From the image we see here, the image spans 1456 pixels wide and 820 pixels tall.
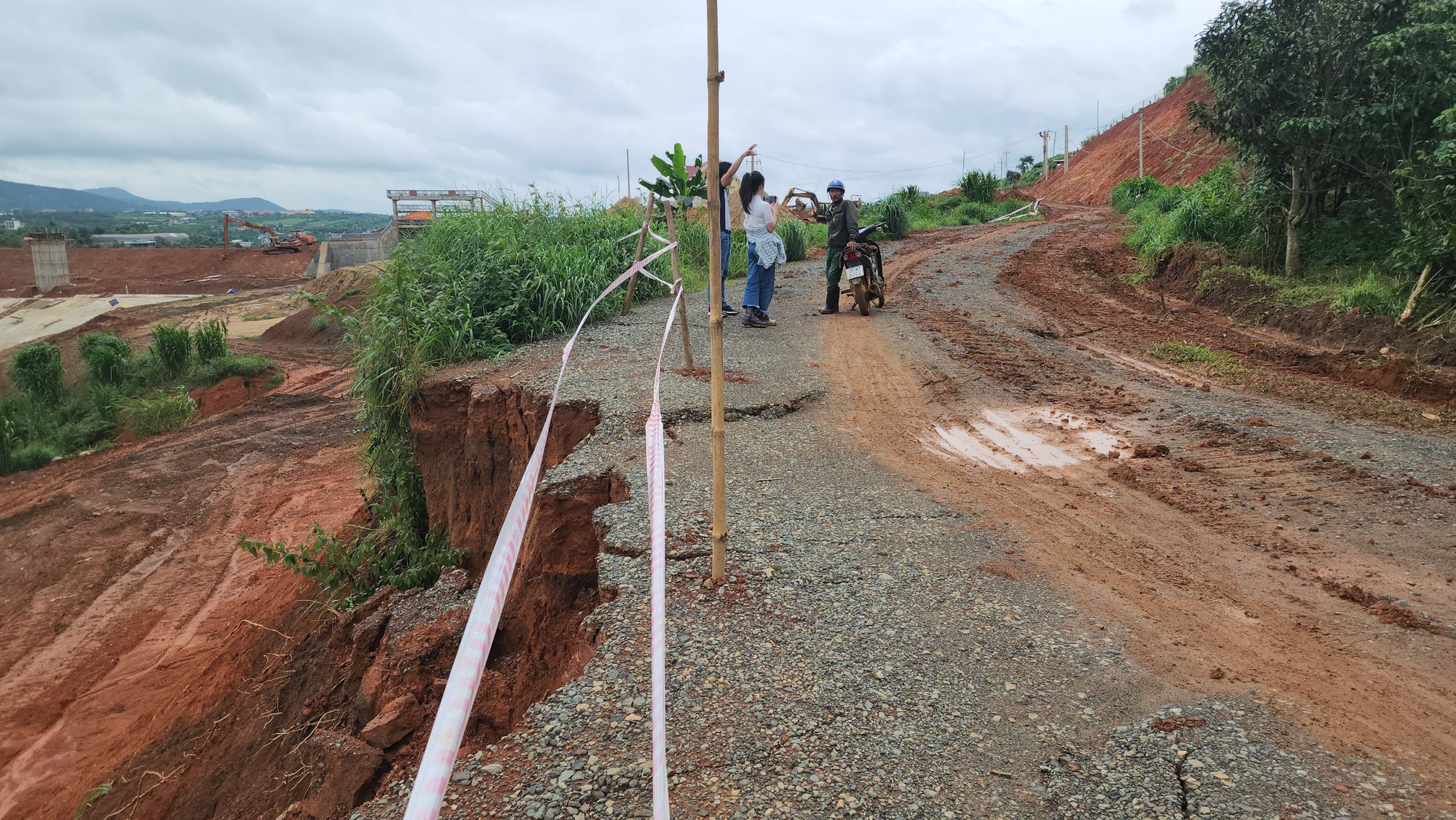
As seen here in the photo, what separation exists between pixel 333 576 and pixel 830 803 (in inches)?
250

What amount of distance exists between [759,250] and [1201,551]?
20.2 ft

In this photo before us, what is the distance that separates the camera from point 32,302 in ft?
96.1

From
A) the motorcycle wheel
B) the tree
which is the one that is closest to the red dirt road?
the motorcycle wheel

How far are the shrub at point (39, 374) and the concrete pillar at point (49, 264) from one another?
1626 centimetres

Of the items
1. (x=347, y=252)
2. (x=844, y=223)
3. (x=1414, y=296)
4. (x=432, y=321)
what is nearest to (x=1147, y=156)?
(x=1414, y=296)

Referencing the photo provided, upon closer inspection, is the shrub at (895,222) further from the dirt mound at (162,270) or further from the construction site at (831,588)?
the dirt mound at (162,270)

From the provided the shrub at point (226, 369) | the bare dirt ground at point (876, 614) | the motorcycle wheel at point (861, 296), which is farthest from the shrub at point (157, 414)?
the motorcycle wheel at point (861, 296)

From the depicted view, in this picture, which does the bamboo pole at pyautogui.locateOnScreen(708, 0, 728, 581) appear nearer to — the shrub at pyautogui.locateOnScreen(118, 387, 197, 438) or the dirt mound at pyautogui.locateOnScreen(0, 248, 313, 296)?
the shrub at pyautogui.locateOnScreen(118, 387, 197, 438)

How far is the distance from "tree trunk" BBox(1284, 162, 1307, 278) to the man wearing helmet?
623 cm

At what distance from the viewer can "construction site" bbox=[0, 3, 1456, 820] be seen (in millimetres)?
2844

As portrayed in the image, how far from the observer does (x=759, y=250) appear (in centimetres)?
962

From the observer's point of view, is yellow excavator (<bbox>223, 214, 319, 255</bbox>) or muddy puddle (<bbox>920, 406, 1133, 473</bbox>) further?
yellow excavator (<bbox>223, 214, 319, 255</bbox>)

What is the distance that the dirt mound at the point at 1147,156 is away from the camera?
31703 millimetres

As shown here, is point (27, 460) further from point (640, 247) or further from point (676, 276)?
point (676, 276)
